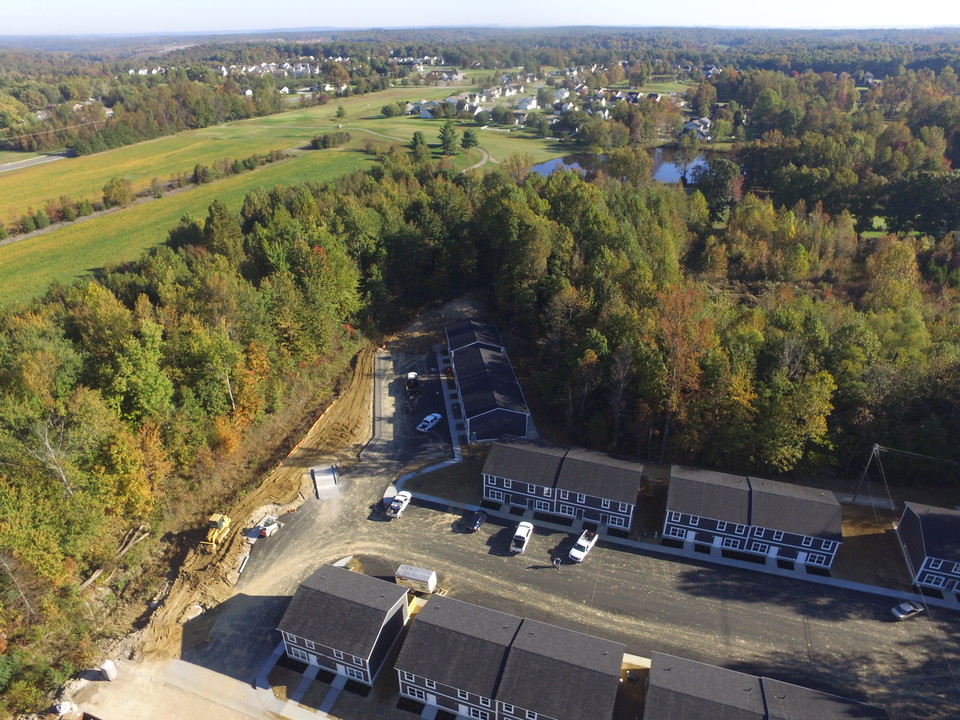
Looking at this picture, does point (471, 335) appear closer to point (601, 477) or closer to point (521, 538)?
point (601, 477)

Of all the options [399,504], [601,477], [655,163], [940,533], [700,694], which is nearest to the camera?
[700,694]

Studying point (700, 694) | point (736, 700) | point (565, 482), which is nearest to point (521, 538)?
point (565, 482)

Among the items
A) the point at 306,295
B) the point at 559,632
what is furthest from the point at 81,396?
the point at 559,632

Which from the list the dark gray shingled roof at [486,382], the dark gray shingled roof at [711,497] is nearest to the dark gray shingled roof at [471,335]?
the dark gray shingled roof at [486,382]

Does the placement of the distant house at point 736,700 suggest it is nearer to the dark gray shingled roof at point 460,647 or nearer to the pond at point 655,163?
the dark gray shingled roof at point 460,647

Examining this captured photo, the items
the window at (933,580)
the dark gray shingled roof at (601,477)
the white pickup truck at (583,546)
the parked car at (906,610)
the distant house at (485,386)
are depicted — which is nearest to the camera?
the parked car at (906,610)
